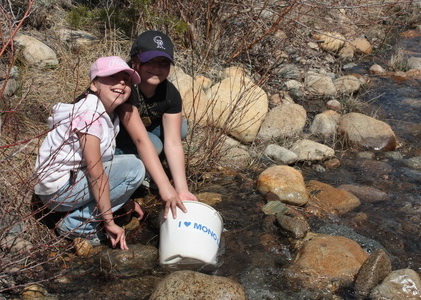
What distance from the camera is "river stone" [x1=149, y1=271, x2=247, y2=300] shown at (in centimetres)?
298

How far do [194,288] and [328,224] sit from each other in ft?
4.63

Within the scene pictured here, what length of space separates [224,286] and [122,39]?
3.52m

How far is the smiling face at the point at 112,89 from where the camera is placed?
3324mm

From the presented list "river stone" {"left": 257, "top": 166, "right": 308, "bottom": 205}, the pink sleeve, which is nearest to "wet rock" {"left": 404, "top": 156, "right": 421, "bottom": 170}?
"river stone" {"left": 257, "top": 166, "right": 308, "bottom": 205}

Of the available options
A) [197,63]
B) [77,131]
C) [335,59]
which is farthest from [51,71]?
[335,59]

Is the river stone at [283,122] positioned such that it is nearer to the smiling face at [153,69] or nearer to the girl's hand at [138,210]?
the girl's hand at [138,210]

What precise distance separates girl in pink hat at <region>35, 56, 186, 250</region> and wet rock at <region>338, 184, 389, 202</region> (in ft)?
5.79

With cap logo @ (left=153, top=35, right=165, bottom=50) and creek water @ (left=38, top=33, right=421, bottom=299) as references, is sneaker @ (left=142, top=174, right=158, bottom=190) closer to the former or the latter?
creek water @ (left=38, top=33, right=421, bottom=299)

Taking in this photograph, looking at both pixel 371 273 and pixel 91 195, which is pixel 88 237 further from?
pixel 371 273

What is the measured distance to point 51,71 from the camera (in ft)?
17.2

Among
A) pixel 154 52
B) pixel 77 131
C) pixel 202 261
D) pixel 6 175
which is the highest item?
pixel 154 52

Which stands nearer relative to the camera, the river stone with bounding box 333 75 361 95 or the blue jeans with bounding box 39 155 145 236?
the blue jeans with bounding box 39 155 145 236

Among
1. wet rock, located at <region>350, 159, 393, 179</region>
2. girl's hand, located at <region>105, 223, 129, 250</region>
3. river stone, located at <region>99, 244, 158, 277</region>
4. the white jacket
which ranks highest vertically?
the white jacket

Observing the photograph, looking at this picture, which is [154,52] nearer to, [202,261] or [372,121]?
[202,261]
